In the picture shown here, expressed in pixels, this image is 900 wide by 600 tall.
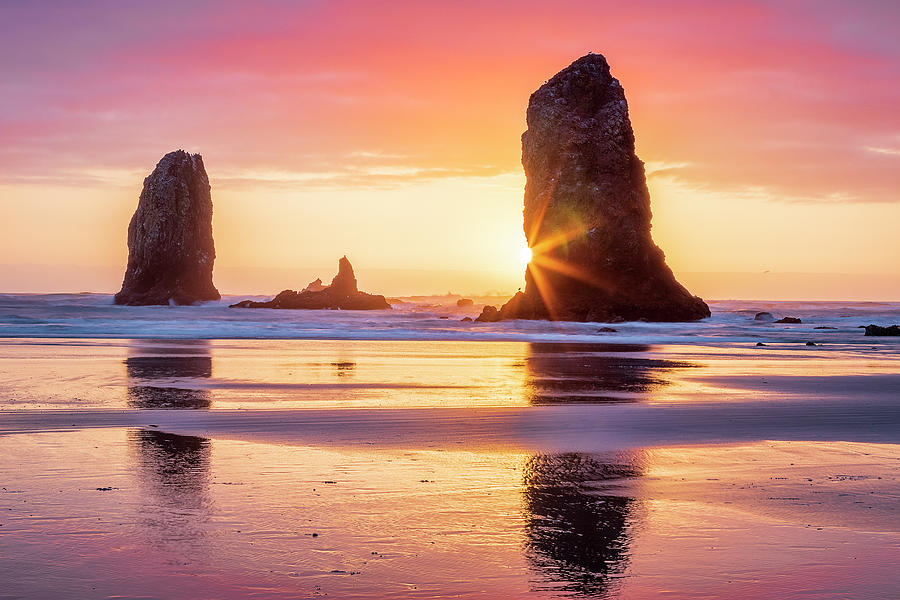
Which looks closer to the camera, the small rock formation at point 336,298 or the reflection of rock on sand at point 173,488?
the reflection of rock on sand at point 173,488

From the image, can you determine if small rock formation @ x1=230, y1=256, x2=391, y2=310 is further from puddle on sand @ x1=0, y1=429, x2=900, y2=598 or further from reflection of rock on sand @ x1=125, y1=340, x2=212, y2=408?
puddle on sand @ x1=0, y1=429, x2=900, y2=598

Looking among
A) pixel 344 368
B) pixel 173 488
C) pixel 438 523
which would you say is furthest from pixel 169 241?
pixel 438 523

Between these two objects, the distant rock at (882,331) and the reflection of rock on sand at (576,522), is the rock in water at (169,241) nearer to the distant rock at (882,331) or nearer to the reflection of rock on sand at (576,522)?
the distant rock at (882,331)

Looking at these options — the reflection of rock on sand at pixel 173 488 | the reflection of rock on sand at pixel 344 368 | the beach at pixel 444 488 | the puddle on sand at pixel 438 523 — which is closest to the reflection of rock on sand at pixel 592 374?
the beach at pixel 444 488

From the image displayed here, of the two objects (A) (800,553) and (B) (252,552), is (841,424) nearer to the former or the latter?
(A) (800,553)

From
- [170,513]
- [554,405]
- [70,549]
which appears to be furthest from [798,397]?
[70,549]

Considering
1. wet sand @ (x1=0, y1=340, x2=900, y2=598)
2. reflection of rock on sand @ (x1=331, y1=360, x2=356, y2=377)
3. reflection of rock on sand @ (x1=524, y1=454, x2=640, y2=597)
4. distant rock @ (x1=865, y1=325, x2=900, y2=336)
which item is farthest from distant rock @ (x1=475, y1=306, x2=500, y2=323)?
reflection of rock on sand @ (x1=524, y1=454, x2=640, y2=597)

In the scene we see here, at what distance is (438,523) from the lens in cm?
550

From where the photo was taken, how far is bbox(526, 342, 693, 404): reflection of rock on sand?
13586 millimetres

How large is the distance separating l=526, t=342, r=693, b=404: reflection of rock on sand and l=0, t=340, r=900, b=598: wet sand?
0.22m

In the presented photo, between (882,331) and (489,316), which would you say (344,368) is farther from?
(489,316)

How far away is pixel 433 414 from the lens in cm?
1094

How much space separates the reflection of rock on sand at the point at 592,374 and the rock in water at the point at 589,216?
82.4 ft

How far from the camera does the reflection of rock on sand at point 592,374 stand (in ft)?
44.6
